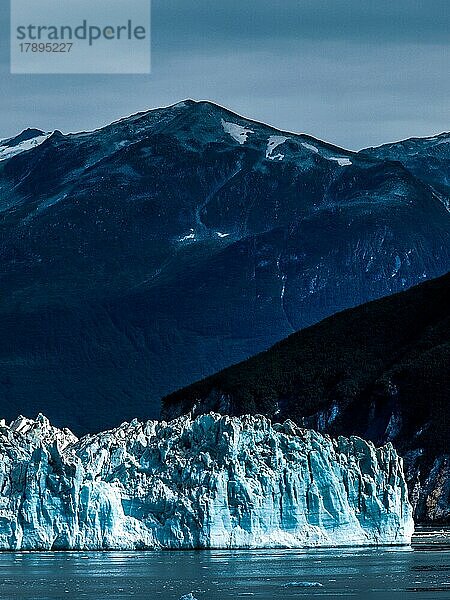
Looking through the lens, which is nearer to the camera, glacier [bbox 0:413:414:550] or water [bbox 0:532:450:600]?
water [bbox 0:532:450:600]

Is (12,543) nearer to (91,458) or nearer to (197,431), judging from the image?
(91,458)

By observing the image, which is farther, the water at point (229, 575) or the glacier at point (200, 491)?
the glacier at point (200, 491)

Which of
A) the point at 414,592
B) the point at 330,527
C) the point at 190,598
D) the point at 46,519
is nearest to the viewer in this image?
the point at 190,598

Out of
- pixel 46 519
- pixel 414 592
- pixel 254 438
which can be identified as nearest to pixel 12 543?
pixel 46 519

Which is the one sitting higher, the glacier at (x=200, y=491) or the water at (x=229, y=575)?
the glacier at (x=200, y=491)
